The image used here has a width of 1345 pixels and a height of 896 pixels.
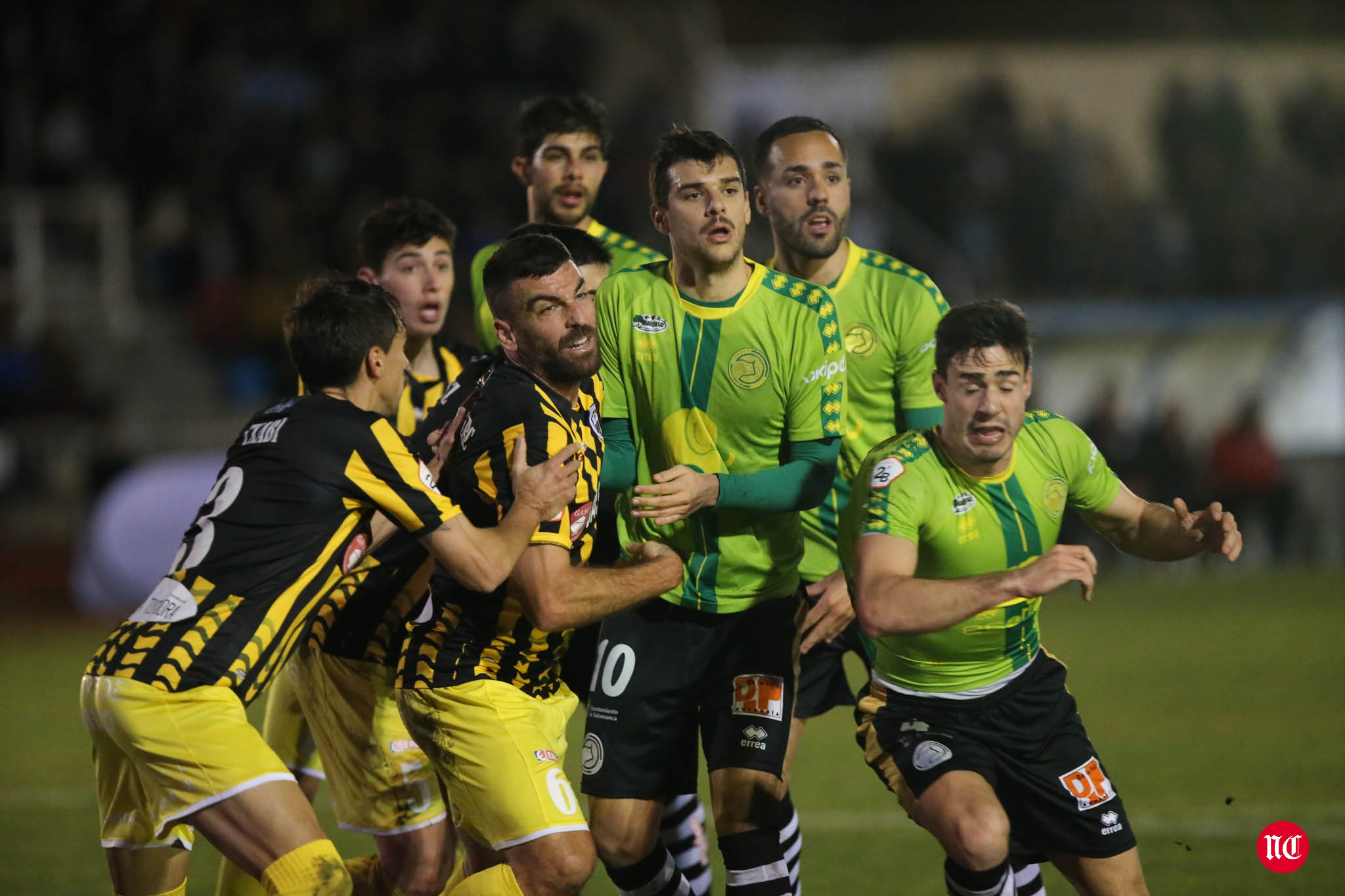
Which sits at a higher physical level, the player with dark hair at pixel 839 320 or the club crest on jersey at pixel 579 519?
the player with dark hair at pixel 839 320

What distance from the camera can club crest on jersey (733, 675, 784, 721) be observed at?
503cm

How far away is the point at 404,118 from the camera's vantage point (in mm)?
19641

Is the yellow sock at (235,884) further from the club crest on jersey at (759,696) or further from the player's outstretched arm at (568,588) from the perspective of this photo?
the club crest on jersey at (759,696)

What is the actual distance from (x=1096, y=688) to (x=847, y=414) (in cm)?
631

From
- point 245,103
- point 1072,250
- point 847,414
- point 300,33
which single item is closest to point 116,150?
Answer: point 245,103

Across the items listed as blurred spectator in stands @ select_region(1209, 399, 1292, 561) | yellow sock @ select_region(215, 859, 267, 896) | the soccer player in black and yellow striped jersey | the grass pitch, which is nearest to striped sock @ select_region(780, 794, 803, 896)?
the grass pitch

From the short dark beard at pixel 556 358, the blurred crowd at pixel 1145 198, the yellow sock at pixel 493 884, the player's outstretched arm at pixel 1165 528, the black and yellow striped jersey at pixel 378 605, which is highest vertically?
the blurred crowd at pixel 1145 198

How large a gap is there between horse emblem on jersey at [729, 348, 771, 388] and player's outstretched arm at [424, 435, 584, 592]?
799mm

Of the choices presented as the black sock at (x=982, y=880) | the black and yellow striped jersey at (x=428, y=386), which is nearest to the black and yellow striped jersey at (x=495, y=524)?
the black and yellow striped jersey at (x=428, y=386)

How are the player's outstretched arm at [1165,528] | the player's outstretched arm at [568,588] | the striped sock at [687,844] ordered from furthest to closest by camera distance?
the striped sock at [687,844], the player's outstretched arm at [1165,528], the player's outstretched arm at [568,588]

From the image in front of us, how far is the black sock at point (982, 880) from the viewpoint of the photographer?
14.8ft

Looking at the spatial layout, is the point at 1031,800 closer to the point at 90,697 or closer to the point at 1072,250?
the point at 90,697

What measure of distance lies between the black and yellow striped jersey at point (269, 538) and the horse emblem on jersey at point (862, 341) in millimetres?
1830

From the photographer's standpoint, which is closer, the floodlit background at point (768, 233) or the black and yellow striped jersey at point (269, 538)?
the black and yellow striped jersey at point (269, 538)
